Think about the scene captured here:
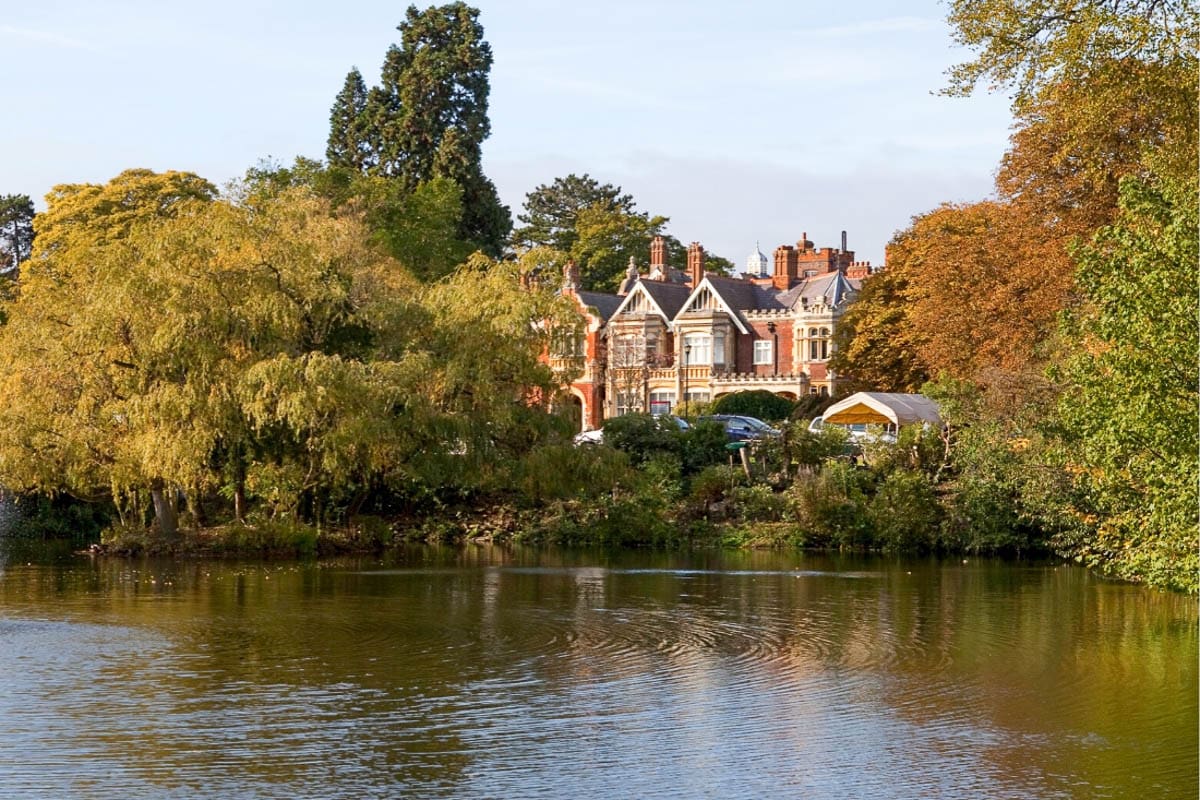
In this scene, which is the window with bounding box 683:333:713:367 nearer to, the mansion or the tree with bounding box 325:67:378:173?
the mansion

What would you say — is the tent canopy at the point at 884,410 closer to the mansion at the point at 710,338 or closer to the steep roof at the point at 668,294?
the mansion at the point at 710,338

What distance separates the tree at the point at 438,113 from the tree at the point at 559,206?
37.4m

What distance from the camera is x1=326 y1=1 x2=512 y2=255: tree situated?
230ft

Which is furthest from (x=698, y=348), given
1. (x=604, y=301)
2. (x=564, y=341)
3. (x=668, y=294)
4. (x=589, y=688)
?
(x=589, y=688)

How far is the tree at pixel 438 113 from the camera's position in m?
70.1

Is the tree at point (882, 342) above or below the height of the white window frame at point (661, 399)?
above

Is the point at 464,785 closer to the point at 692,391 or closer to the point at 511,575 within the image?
the point at 511,575

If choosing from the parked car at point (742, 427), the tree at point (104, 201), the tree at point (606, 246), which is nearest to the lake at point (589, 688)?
the parked car at point (742, 427)

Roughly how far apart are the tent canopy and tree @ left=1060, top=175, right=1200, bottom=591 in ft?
75.1

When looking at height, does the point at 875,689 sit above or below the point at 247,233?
below

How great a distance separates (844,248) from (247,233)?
227ft

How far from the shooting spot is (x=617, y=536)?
4422cm

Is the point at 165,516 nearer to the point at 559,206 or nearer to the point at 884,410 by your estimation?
the point at 884,410

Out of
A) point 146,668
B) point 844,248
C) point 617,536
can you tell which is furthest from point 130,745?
point 844,248
